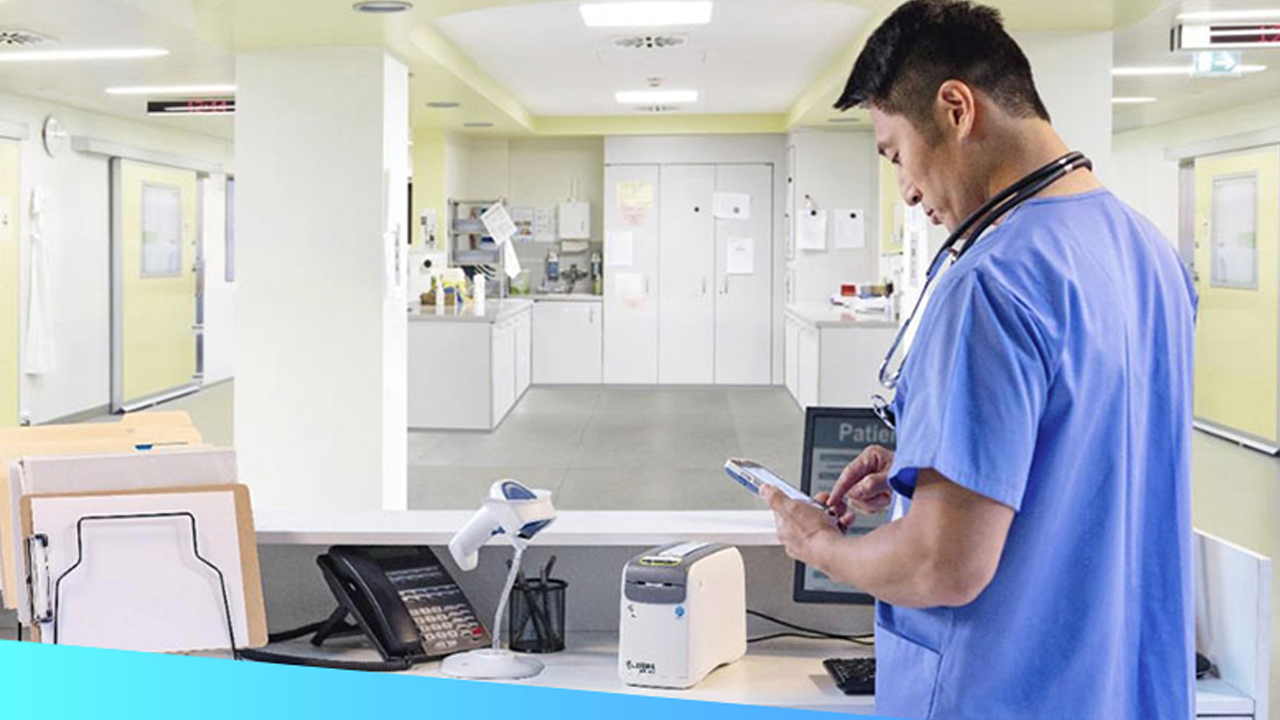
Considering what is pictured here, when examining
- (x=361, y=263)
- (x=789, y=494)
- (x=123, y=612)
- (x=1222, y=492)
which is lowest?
(x=1222, y=492)

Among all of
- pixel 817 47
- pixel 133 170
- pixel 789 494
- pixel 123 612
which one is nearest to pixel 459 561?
pixel 123 612

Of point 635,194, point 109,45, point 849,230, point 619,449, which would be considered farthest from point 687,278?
point 109,45

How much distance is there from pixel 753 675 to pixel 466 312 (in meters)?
9.02

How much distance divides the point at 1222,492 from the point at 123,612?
7.62 meters

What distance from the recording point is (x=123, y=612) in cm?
250

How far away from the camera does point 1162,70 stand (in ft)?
29.9

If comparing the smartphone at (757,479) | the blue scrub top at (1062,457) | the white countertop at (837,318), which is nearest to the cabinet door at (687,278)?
the white countertop at (837,318)

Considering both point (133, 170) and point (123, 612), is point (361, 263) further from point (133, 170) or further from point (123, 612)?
point (133, 170)

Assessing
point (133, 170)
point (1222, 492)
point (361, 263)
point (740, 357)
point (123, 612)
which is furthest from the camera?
point (740, 357)

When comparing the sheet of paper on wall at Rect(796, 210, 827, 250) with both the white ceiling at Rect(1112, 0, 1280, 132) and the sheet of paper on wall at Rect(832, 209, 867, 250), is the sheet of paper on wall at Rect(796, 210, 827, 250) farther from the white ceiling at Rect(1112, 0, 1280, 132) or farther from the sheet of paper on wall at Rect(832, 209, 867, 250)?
the white ceiling at Rect(1112, 0, 1280, 132)

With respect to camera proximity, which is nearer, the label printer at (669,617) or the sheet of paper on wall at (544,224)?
the label printer at (669,617)

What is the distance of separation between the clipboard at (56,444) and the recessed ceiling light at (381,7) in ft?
11.1

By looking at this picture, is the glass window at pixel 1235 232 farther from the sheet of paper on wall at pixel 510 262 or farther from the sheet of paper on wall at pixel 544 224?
the sheet of paper on wall at pixel 544 224

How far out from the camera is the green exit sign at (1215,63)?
7141 millimetres
